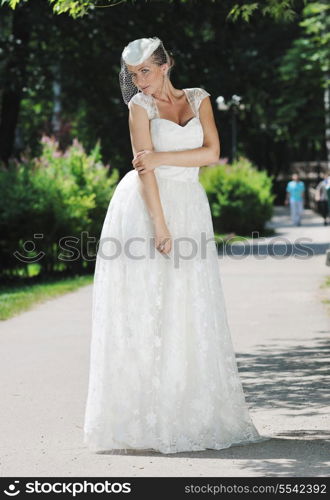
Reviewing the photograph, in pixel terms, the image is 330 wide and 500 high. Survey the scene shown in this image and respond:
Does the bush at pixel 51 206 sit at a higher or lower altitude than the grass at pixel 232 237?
higher

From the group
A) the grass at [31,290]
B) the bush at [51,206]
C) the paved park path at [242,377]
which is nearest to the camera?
the paved park path at [242,377]

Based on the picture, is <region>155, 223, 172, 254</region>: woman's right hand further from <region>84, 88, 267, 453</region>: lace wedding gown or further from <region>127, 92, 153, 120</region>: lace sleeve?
<region>127, 92, 153, 120</region>: lace sleeve

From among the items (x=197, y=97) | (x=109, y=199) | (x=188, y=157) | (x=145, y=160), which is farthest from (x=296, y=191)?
(x=145, y=160)

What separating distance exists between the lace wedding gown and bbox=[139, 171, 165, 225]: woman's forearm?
0.10m

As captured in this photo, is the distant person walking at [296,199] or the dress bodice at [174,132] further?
the distant person walking at [296,199]

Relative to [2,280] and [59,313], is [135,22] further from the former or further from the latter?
[59,313]

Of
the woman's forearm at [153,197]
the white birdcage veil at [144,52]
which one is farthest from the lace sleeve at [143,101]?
the woman's forearm at [153,197]

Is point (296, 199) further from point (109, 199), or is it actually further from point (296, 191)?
point (109, 199)

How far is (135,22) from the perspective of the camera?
23.3 metres

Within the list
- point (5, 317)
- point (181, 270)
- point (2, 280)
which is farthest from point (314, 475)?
point (2, 280)

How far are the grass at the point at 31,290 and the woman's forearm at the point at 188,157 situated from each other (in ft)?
21.4

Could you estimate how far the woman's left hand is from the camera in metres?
5.83

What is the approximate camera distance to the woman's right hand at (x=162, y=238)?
5875 mm

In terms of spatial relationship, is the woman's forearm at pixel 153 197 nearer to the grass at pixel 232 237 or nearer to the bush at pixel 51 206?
the bush at pixel 51 206
